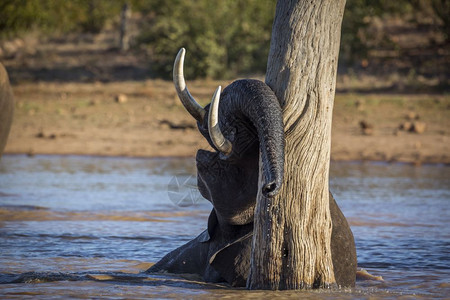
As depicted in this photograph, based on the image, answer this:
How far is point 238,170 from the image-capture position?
16.7 ft

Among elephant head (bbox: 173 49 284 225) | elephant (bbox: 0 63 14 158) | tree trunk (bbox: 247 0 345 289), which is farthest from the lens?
elephant (bbox: 0 63 14 158)

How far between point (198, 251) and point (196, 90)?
12.5m

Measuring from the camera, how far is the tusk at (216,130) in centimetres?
454

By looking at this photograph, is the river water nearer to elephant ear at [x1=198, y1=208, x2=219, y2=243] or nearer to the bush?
elephant ear at [x1=198, y1=208, x2=219, y2=243]

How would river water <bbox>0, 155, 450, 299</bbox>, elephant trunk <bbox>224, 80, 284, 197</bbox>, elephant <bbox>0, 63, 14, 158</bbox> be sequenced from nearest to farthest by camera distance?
elephant trunk <bbox>224, 80, 284, 197</bbox>, river water <bbox>0, 155, 450, 299</bbox>, elephant <bbox>0, 63, 14, 158</bbox>

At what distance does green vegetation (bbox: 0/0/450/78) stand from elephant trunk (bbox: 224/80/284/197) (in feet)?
51.1

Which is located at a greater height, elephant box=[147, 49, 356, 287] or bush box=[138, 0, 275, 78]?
bush box=[138, 0, 275, 78]

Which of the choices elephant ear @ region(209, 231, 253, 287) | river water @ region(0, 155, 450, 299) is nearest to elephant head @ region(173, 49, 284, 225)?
elephant ear @ region(209, 231, 253, 287)

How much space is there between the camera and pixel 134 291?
5.50 m

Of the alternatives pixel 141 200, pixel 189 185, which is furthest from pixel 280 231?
pixel 141 200

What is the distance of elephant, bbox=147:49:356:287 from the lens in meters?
4.47

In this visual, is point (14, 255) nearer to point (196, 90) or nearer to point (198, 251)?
point (198, 251)

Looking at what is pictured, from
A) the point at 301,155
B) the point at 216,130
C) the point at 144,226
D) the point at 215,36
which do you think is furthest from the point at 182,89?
the point at 215,36

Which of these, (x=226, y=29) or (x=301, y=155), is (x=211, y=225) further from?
(x=226, y=29)
